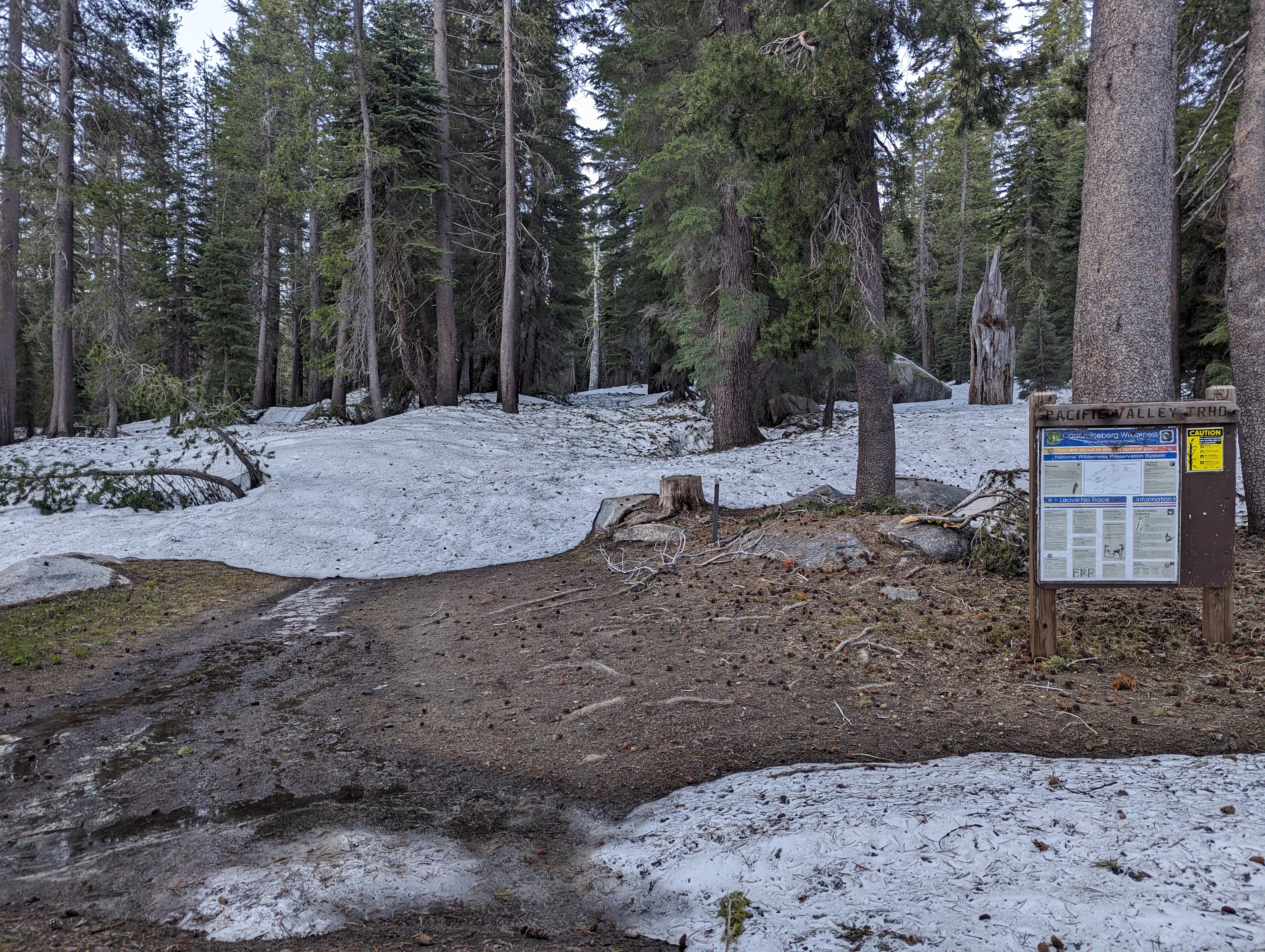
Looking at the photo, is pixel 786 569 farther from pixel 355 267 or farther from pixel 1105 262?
pixel 355 267

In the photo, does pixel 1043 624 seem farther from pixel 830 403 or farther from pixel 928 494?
pixel 830 403

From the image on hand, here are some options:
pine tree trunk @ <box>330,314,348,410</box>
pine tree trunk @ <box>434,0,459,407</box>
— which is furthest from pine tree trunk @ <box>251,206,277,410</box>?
pine tree trunk @ <box>434,0,459,407</box>

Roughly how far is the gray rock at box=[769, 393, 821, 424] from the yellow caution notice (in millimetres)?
14279

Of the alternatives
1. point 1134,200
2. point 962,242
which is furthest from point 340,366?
point 962,242

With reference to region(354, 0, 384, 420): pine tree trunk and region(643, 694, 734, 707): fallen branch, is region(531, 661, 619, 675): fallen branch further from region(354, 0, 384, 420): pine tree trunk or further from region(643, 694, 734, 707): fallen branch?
region(354, 0, 384, 420): pine tree trunk

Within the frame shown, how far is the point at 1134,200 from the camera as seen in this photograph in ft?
→ 19.6

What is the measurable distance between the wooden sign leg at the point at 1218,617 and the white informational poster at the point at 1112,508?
0.41 meters

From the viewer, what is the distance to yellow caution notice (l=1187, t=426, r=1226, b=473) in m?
4.74

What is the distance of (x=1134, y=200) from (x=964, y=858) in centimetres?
564

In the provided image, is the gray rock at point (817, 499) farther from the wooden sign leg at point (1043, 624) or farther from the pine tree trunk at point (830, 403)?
the pine tree trunk at point (830, 403)

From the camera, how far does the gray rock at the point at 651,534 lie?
9312mm

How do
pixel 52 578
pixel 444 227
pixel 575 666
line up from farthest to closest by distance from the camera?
1. pixel 444 227
2. pixel 52 578
3. pixel 575 666

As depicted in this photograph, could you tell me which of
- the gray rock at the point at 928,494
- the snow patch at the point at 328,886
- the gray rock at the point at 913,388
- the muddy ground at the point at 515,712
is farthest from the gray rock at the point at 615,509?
the gray rock at the point at 913,388

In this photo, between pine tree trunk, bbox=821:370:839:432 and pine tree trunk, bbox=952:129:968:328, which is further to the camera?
pine tree trunk, bbox=952:129:968:328
